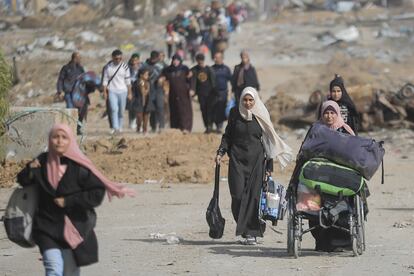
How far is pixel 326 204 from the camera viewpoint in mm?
10492

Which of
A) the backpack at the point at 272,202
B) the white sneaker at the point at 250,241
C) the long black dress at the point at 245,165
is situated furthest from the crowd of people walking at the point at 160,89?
the backpack at the point at 272,202

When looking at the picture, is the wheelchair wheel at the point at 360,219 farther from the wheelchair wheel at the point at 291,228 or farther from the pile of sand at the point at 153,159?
the pile of sand at the point at 153,159

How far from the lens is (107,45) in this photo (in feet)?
140

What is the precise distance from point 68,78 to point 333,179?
11756mm

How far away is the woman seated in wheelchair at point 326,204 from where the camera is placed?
10.5 meters

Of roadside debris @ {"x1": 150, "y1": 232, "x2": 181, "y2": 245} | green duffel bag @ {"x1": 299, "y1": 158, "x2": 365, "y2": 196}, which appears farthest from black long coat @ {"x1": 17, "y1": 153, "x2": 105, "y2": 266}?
roadside debris @ {"x1": 150, "y1": 232, "x2": 181, "y2": 245}

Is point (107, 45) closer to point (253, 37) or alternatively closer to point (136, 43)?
point (136, 43)

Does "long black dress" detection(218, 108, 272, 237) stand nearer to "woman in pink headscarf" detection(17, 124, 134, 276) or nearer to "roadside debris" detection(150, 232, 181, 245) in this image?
"roadside debris" detection(150, 232, 181, 245)

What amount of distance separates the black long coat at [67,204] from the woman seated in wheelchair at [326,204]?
10.4 ft

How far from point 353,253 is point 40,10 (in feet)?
157

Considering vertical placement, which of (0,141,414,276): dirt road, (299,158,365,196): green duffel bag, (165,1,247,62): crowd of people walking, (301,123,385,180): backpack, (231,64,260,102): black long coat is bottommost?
(0,141,414,276): dirt road

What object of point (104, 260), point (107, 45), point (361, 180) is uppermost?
point (107, 45)

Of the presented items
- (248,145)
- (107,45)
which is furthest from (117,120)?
(107,45)

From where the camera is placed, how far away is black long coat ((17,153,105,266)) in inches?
300
